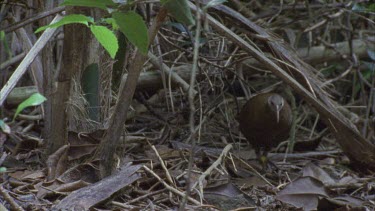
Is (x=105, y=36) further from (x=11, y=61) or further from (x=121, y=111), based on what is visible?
(x=11, y=61)

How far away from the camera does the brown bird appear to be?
4.05 m

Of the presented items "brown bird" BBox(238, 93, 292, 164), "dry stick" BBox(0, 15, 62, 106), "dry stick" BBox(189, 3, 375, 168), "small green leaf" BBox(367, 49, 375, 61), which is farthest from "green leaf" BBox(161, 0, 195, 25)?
"small green leaf" BBox(367, 49, 375, 61)

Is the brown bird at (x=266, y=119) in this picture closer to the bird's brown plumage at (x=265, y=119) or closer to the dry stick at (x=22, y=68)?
the bird's brown plumage at (x=265, y=119)

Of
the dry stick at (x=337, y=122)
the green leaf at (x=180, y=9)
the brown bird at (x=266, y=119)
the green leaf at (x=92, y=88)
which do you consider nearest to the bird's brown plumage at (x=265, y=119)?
the brown bird at (x=266, y=119)

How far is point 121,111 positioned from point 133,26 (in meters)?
0.56

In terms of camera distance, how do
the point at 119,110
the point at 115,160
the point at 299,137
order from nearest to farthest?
the point at 119,110 → the point at 115,160 → the point at 299,137

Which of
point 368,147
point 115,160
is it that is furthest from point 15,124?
point 368,147

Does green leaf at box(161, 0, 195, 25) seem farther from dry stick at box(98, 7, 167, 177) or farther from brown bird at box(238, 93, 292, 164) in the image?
brown bird at box(238, 93, 292, 164)

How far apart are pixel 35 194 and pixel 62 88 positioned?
437 mm

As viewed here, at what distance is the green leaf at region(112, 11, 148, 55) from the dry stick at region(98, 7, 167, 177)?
27 cm

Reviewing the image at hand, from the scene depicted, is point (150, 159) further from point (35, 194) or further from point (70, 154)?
point (35, 194)

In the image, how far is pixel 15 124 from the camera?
12.9ft

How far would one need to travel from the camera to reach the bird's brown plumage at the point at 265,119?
405 cm

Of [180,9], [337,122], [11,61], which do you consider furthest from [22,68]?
[11,61]
